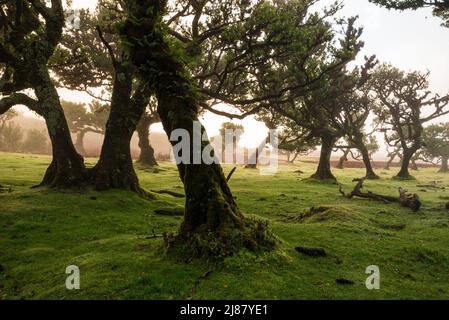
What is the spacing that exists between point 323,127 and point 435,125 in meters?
59.1

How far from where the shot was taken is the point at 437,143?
7706cm

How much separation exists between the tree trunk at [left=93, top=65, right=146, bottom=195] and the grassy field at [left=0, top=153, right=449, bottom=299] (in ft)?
5.67

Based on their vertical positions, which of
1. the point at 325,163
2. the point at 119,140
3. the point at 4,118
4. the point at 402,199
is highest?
the point at 4,118

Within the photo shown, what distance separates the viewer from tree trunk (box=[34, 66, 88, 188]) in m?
17.9

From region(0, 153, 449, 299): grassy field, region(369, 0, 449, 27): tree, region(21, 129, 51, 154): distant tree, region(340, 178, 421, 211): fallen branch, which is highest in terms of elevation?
region(369, 0, 449, 27): tree

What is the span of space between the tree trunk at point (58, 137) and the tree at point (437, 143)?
76.0m

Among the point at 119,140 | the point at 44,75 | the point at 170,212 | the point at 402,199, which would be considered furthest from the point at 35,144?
the point at 402,199

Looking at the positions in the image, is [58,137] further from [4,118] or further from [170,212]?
[4,118]

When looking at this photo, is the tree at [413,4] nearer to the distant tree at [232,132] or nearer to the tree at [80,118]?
the distant tree at [232,132]

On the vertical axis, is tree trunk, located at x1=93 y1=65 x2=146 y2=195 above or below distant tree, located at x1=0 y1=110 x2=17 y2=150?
below

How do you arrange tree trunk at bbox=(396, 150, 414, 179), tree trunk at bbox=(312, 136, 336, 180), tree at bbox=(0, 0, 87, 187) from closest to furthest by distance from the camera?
tree at bbox=(0, 0, 87, 187)
tree trunk at bbox=(312, 136, 336, 180)
tree trunk at bbox=(396, 150, 414, 179)

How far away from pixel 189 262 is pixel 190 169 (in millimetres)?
2464

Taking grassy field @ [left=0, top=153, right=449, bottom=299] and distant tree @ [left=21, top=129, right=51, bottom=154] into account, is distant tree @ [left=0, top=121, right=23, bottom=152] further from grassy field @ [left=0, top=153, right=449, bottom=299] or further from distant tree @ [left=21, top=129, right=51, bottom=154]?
grassy field @ [left=0, top=153, right=449, bottom=299]

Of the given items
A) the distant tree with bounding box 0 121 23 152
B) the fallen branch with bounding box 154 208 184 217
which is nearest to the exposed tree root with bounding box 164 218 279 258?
the fallen branch with bounding box 154 208 184 217
